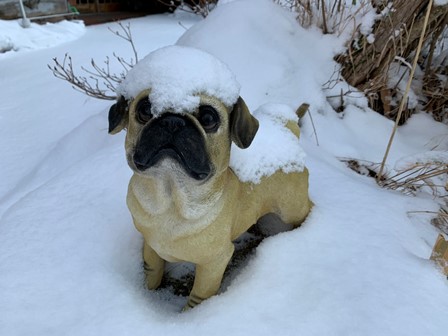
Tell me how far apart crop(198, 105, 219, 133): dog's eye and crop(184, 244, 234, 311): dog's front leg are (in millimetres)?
304

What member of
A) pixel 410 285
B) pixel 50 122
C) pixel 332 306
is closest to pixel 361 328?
pixel 332 306

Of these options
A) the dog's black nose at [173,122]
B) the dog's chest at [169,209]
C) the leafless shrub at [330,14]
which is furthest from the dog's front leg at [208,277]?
the leafless shrub at [330,14]

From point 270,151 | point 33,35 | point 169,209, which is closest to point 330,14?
point 270,151

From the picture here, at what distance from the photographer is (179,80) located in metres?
0.65

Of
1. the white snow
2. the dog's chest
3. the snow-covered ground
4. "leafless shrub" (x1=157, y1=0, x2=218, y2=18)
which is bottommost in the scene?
the white snow

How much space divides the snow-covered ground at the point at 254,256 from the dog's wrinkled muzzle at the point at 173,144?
0.34 meters

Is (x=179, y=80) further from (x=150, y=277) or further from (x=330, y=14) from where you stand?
(x=330, y=14)

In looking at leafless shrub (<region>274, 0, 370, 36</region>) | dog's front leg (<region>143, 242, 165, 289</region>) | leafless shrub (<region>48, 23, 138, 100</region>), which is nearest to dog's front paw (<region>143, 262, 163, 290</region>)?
dog's front leg (<region>143, 242, 165, 289</region>)

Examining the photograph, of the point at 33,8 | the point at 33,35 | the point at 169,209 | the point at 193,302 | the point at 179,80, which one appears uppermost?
the point at 179,80

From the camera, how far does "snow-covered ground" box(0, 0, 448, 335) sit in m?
0.77

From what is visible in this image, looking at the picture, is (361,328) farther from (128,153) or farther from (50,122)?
(50,122)

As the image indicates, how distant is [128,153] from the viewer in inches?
27.2

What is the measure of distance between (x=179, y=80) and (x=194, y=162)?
0.48 ft

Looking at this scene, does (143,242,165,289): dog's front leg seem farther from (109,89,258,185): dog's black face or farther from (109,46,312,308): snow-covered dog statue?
(109,89,258,185): dog's black face
